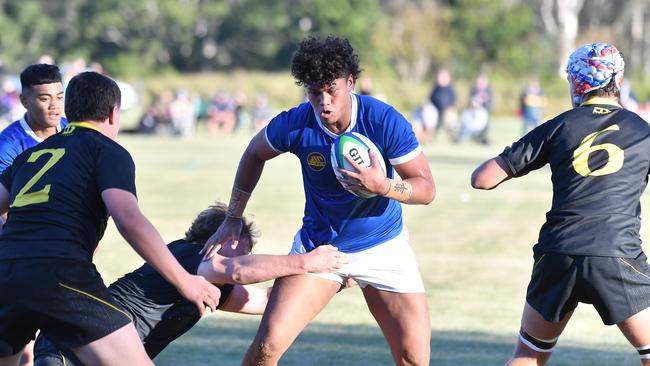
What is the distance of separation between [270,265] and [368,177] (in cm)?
79

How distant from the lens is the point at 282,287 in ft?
19.3

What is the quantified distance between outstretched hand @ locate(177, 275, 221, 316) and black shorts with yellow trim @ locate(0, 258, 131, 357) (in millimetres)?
298

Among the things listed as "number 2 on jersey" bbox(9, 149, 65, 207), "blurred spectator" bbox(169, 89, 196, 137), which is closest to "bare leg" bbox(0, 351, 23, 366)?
"number 2 on jersey" bbox(9, 149, 65, 207)

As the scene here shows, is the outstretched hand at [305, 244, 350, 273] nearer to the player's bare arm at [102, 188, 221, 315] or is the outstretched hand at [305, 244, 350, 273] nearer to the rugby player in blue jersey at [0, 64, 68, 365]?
the player's bare arm at [102, 188, 221, 315]

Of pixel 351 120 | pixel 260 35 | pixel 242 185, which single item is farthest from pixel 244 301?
pixel 260 35

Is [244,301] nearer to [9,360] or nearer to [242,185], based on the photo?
[242,185]

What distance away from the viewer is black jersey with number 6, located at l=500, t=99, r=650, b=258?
541 centimetres

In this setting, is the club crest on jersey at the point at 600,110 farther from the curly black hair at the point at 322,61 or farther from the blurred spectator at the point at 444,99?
the blurred spectator at the point at 444,99

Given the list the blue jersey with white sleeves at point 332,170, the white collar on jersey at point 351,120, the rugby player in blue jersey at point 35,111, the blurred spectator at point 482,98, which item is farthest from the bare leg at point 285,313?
the blurred spectator at point 482,98

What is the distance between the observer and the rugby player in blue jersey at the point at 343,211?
5.71 m

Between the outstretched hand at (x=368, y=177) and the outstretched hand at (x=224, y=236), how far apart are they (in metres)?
0.93

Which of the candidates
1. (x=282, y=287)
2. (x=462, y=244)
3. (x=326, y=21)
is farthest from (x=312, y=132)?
(x=326, y=21)

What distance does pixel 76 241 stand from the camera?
16.1 feet

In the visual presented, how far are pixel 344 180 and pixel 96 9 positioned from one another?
198 ft
